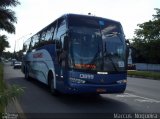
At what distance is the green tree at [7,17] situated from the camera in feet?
86.7

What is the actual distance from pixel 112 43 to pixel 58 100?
10.4ft

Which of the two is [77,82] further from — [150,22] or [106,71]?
[150,22]

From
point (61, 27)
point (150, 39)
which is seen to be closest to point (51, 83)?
point (61, 27)

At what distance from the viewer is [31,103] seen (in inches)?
500

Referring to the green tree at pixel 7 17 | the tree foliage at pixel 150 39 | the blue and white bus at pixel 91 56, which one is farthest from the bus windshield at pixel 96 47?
the tree foliage at pixel 150 39

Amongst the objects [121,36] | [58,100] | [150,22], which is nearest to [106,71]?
[121,36]

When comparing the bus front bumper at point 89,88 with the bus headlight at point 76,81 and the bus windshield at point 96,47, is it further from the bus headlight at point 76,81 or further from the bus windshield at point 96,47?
the bus windshield at point 96,47

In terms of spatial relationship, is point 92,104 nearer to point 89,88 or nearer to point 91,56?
point 89,88

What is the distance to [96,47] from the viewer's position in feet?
41.6

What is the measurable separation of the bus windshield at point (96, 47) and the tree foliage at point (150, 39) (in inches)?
2221

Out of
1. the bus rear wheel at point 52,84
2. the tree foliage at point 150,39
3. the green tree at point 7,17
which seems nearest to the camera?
the bus rear wheel at point 52,84

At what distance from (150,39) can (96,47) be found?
60.3 meters

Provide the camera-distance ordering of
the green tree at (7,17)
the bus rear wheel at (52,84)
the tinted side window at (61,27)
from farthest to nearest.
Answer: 1. the green tree at (7,17)
2. the bus rear wheel at (52,84)
3. the tinted side window at (61,27)

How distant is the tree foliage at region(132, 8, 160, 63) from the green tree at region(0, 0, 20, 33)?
39853mm
